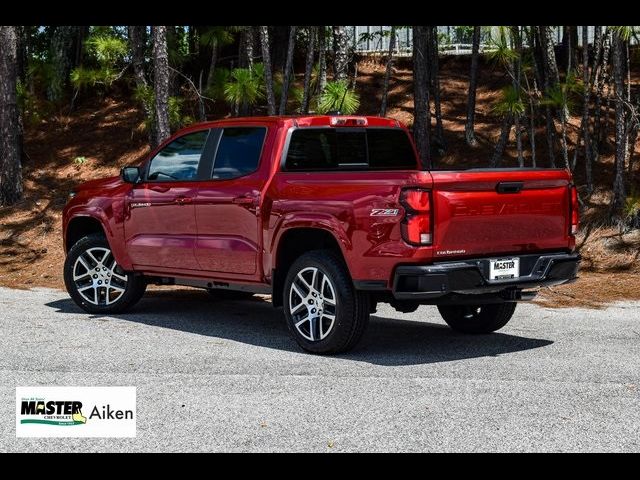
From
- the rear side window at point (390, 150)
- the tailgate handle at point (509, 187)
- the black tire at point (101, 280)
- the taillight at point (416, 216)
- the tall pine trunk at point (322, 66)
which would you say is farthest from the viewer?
the tall pine trunk at point (322, 66)

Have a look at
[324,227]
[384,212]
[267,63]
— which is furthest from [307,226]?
[267,63]

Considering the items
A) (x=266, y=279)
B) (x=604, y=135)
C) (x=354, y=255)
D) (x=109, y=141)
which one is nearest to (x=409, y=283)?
(x=354, y=255)

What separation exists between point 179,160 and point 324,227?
235cm

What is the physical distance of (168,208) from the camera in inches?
382

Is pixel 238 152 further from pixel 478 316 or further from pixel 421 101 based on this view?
pixel 421 101

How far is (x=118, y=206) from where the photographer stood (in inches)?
405

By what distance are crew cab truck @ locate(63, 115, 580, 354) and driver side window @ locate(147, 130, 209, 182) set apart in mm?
16

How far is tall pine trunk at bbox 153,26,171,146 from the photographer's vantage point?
Result: 55.5 feet

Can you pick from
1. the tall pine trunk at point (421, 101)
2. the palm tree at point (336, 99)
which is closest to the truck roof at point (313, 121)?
the palm tree at point (336, 99)

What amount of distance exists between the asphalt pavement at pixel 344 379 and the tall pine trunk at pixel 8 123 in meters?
9.67

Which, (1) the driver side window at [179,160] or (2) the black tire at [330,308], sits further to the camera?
(1) the driver side window at [179,160]

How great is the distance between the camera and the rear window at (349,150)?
8891 millimetres

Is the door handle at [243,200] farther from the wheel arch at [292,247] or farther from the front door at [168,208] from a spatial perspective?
the front door at [168,208]

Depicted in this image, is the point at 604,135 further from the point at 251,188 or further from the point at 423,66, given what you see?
the point at 251,188
